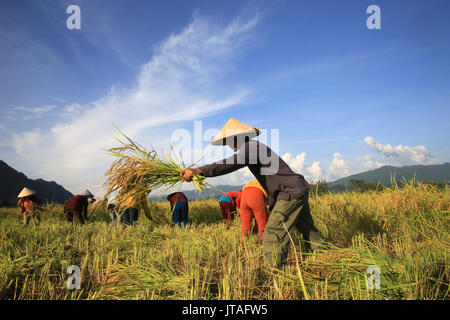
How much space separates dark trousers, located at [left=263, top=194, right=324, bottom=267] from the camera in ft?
7.75

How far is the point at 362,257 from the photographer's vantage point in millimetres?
2072

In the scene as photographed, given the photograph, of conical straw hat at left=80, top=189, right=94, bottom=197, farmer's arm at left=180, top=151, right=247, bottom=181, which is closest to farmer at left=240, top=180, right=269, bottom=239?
farmer's arm at left=180, top=151, right=247, bottom=181

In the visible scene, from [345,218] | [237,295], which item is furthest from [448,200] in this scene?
[237,295]

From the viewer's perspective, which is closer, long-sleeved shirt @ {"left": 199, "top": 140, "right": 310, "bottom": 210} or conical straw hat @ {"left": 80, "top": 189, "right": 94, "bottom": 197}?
long-sleeved shirt @ {"left": 199, "top": 140, "right": 310, "bottom": 210}

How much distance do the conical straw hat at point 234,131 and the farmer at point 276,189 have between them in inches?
0.5

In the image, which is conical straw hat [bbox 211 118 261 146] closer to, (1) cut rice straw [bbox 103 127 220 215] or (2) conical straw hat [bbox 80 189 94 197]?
(1) cut rice straw [bbox 103 127 220 215]

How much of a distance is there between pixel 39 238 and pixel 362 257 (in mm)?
4570

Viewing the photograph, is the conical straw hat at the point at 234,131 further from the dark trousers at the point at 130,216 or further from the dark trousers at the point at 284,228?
the dark trousers at the point at 130,216

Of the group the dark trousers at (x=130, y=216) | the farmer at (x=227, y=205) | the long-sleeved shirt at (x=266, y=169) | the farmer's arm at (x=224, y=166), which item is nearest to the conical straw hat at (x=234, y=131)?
the long-sleeved shirt at (x=266, y=169)

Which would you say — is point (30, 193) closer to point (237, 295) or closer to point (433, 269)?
point (237, 295)

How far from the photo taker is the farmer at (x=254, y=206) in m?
3.49
